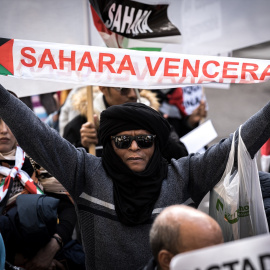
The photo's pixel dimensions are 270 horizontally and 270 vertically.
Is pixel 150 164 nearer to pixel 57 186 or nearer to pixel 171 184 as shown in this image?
pixel 171 184

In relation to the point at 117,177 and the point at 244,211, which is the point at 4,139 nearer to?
the point at 117,177

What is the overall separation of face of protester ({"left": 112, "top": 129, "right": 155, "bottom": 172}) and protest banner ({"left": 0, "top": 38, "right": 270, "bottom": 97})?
339 mm

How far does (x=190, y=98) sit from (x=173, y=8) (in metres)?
2.06

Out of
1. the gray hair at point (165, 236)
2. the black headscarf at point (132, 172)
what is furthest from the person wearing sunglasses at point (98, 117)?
the gray hair at point (165, 236)

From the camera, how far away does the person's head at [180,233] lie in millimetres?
1908

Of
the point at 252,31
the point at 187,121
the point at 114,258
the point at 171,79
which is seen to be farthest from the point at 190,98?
the point at 114,258

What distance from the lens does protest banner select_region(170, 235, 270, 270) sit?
1.70 metres

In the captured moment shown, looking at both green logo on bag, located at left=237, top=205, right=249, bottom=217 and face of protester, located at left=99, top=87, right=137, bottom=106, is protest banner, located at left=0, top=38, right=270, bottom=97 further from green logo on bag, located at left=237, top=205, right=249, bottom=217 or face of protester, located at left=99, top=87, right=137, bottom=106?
face of protester, located at left=99, top=87, right=137, bottom=106

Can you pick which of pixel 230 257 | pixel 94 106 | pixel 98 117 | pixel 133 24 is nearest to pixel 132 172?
pixel 230 257

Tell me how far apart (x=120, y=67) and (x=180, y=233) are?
1.30m

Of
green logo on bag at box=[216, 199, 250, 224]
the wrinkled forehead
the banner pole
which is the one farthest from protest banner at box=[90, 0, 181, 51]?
green logo on bag at box=[216, 199, 250, 224]

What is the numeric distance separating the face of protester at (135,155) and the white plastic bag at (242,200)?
0.44 meters

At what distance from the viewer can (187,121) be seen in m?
5.69

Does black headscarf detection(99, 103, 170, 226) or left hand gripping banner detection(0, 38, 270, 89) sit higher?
left hand gripping banner detection(0, 38, 270, 89)
